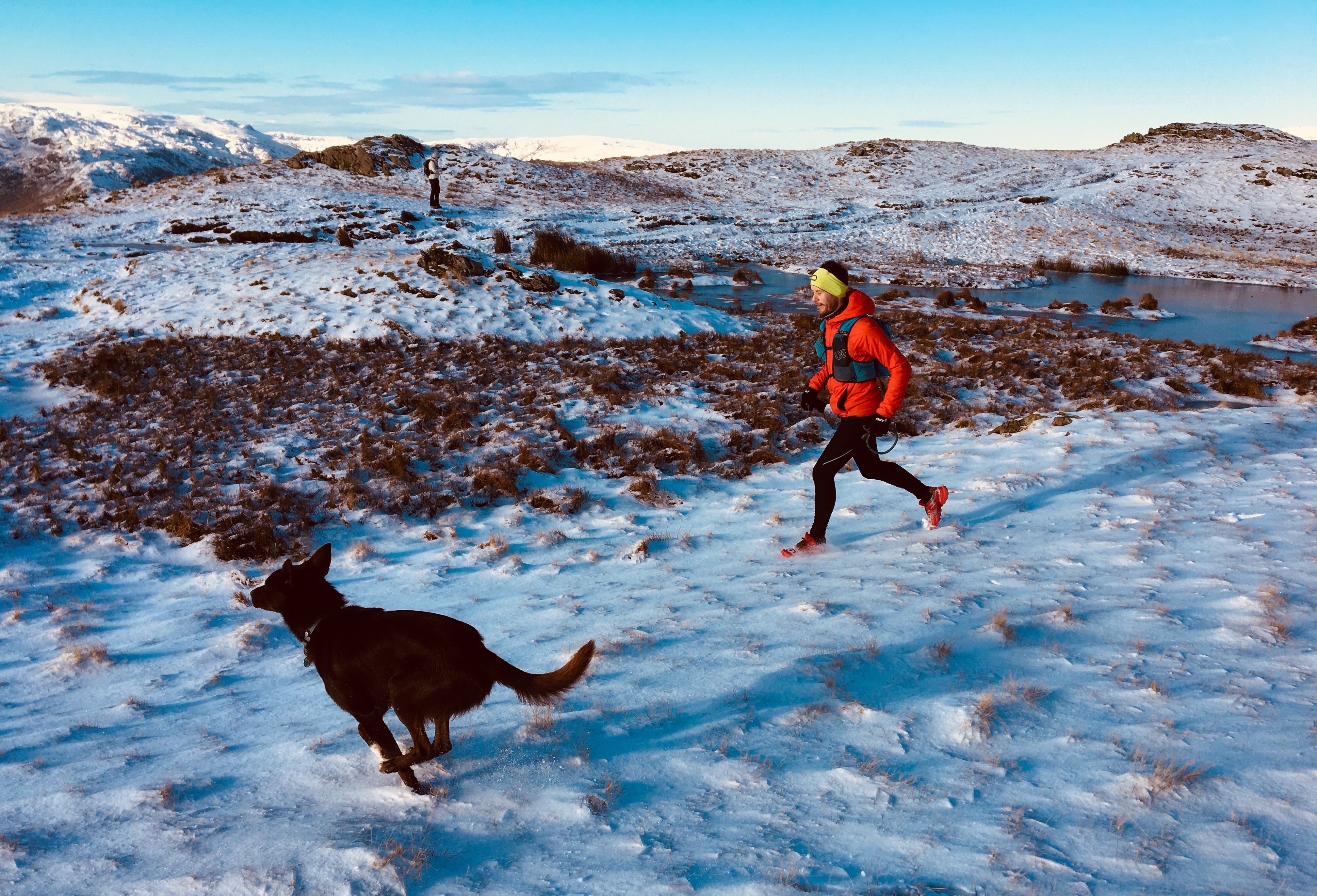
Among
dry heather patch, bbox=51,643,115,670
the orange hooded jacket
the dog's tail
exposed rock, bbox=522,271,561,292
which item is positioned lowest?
dry heather patch, bbox=51,643,115,670

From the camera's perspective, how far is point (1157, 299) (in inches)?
922

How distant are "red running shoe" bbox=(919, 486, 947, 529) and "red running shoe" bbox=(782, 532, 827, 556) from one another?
1.04 meters

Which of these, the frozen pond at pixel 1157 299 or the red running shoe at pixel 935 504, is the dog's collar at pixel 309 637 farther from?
the frozen pond at pixel 1157 299

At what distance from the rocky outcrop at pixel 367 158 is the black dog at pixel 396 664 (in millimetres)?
44318

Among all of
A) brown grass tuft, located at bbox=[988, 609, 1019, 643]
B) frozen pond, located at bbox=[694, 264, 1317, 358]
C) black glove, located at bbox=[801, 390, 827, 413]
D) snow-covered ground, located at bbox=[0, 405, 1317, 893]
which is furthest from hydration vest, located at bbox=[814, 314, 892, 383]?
frozen pond, located at bbox=[694, 264, 1317, 358]

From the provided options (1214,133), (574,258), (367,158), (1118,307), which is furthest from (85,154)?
(1214,133)

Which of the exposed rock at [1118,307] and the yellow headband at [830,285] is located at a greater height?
the exposed rock at [1118,307]

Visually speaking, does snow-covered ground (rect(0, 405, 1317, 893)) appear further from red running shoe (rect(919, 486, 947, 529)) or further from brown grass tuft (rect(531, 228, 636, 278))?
brown grass tuft (rect(531, 228, 636, 278))

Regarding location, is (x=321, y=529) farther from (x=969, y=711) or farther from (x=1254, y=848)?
(x=1254, y=848)

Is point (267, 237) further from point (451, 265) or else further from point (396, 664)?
point (396, 664)

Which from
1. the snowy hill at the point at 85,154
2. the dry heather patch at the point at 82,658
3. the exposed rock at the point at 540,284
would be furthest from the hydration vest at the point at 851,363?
the snowy hill at the point at 85,154

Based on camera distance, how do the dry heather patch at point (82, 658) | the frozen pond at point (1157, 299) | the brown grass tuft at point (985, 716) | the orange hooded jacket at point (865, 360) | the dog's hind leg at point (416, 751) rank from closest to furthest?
the dog's hind leg at point (416, 751), the brown grass tuft at point (985, 716), the dry heather patch at point (82, 658), the orange hooded jacket at point (865, 360), the frozen pond at point (1157, 299)

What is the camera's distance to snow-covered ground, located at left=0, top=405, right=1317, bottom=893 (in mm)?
2570

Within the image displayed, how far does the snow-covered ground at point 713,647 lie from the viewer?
263cm
